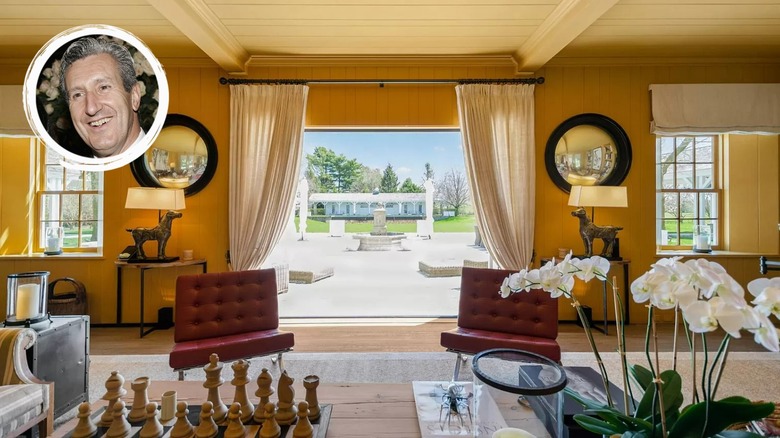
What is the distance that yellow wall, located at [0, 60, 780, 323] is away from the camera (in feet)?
12.7

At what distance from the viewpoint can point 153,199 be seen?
3.49 metres

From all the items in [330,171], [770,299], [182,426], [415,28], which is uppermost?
[415,28]

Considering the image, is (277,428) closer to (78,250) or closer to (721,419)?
(721,419)

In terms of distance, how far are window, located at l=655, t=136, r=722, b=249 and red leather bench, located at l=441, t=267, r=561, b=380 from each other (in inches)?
98.2

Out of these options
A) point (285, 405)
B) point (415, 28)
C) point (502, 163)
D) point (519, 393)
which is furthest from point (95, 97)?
point (502, 163)

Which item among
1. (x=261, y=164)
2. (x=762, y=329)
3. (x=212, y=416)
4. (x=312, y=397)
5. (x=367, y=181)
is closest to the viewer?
(x=762, y=329)

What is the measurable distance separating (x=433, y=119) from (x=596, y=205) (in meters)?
1.86

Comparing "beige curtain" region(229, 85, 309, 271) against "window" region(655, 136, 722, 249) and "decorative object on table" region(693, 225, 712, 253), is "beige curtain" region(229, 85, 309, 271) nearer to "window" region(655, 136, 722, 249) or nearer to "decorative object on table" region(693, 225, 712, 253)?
"window" region(655, 136, 722, 249)

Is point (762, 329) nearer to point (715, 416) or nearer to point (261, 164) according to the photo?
point (715, 416)

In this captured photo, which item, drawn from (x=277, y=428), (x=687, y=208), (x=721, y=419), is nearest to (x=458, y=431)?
(x=277, y=428)

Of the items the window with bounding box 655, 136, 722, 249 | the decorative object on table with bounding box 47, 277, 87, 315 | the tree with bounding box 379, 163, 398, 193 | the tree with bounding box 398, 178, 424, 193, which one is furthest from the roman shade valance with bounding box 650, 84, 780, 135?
the decorative object on table with bounding box 47, 277, 87, 315

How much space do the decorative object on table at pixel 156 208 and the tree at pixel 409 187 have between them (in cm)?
237

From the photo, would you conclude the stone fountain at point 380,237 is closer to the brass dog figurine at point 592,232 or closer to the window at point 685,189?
the brass dog figurine at point 592,232

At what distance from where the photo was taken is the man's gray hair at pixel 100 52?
90cm
